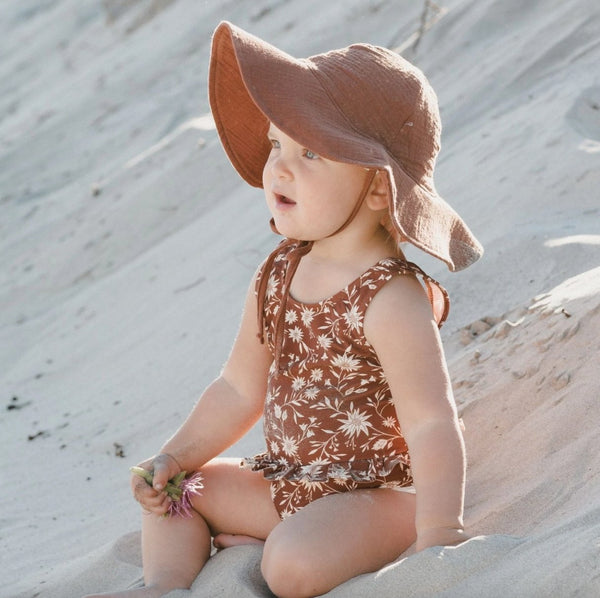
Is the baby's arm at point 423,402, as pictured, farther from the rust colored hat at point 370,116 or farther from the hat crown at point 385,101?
the hat crown at point 385,101

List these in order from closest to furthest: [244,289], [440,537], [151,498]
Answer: [440,537], [151,498], [244,289]

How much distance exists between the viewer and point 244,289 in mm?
5105

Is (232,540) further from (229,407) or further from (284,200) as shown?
(284,200)

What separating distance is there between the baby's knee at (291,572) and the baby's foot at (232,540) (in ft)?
0.97

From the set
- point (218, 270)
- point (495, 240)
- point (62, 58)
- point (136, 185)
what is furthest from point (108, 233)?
point (62, 58)

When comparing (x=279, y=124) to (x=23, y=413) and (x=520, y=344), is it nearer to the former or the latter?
(x=520, y=344)

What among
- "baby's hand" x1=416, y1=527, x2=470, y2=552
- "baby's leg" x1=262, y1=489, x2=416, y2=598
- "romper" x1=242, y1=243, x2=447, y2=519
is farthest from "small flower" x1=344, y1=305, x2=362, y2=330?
"baby's hand" x1=416, y1=527, x2=470, y2=552

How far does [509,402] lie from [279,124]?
41.4 inches

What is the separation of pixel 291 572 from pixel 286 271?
0.73 metres

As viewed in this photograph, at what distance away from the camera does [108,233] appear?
23.4 feet

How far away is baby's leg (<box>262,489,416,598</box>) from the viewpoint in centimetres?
241

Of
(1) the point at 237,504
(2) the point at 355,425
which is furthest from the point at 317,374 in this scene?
(1) the point at 237,504

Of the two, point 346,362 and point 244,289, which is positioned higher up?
point 346,362

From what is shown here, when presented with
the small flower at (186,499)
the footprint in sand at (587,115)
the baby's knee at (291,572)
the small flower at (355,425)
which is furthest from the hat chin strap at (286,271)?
the footprint in sand at (587,115)
